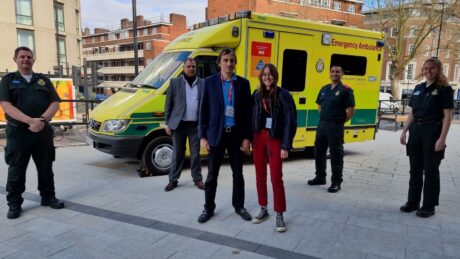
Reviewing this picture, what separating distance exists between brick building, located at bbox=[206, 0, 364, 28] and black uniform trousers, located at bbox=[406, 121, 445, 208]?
28372 mm

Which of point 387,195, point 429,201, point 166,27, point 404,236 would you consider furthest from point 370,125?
point 166,27

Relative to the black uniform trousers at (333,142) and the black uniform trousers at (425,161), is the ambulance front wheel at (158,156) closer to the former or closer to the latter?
the black uniform trousers at (333,142)

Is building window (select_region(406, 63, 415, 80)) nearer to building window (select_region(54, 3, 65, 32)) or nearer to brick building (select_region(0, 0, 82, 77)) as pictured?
brick building (select_region(0, 0, 82, 77))

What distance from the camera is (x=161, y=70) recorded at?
659 centimetres

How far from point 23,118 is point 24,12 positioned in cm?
2770

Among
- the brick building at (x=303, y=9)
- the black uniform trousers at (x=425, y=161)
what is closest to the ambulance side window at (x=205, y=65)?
the black uniform trousers at (x=425, y=161)

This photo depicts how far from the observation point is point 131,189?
5492 mm

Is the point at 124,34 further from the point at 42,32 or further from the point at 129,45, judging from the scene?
the point at 42,32

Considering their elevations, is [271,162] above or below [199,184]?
above

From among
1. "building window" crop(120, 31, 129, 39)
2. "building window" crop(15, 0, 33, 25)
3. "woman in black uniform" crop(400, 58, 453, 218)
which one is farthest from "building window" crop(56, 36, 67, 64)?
"building window" crop(120, 31, 129, 39)

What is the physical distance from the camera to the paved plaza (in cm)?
347

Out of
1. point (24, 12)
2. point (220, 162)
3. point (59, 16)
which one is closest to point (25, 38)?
point (24, 12)

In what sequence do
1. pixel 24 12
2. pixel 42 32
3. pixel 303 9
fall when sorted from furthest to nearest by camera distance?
pixel 303 9, pixel 42 32, pixel 24 12

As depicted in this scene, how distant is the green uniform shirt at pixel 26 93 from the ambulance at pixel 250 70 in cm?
172
